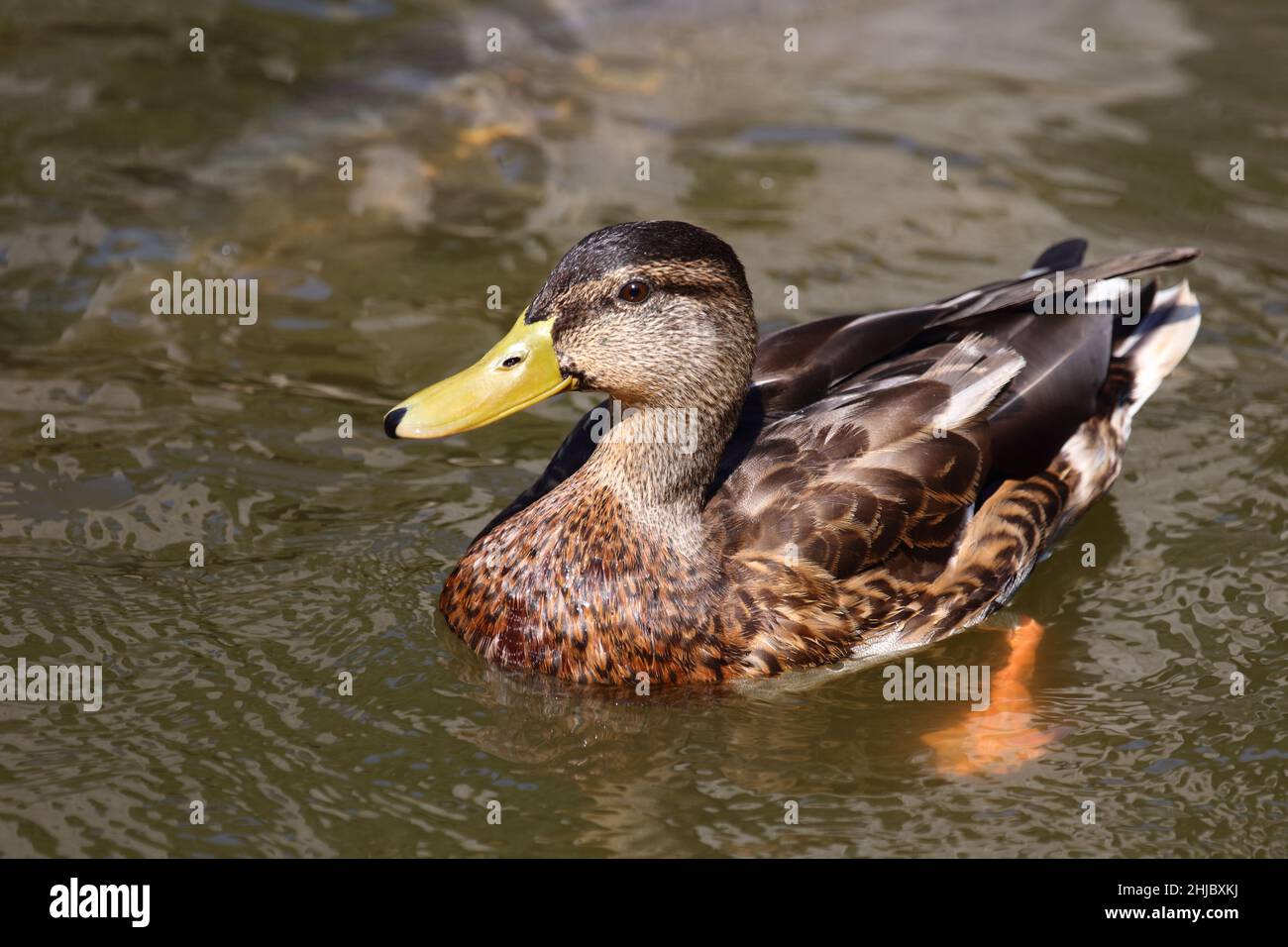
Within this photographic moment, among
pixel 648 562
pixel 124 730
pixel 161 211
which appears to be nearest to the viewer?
pixel 124 730

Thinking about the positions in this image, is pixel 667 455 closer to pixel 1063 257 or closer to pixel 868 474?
pixel 868 474

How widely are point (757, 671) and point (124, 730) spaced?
2558 mm

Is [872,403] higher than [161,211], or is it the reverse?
[161,211]

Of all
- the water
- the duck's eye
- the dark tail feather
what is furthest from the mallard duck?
the dark tail feather

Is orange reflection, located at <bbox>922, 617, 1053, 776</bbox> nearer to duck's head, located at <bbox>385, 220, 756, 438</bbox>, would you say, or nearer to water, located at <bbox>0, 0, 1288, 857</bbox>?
water, located at <bbox>0, 0, 1288, 857</bbox>

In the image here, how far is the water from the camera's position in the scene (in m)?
6.46

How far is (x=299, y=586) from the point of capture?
24.9ft

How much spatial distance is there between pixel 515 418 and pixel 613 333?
94.6 inches

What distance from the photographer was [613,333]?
683 cm

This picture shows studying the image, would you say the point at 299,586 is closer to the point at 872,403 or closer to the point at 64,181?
the point at 872,403

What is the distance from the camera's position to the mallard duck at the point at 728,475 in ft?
22.4

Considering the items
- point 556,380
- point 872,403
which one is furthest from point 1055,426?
point 556,380

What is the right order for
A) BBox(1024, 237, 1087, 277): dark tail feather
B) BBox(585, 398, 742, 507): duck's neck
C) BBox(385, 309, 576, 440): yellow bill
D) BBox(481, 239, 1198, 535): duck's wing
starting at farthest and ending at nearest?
BBox(1024, 237, 1087, 277): dark tail feather
BBox(481, 239, 1198, 535): duck's wing
BBox(585, 398, 742, 507): duck's neck
BBox(385, 309, 576, 440): yellow bill

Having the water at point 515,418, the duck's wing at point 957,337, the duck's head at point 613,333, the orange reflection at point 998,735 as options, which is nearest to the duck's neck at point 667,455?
the duck's head at point 613,333
